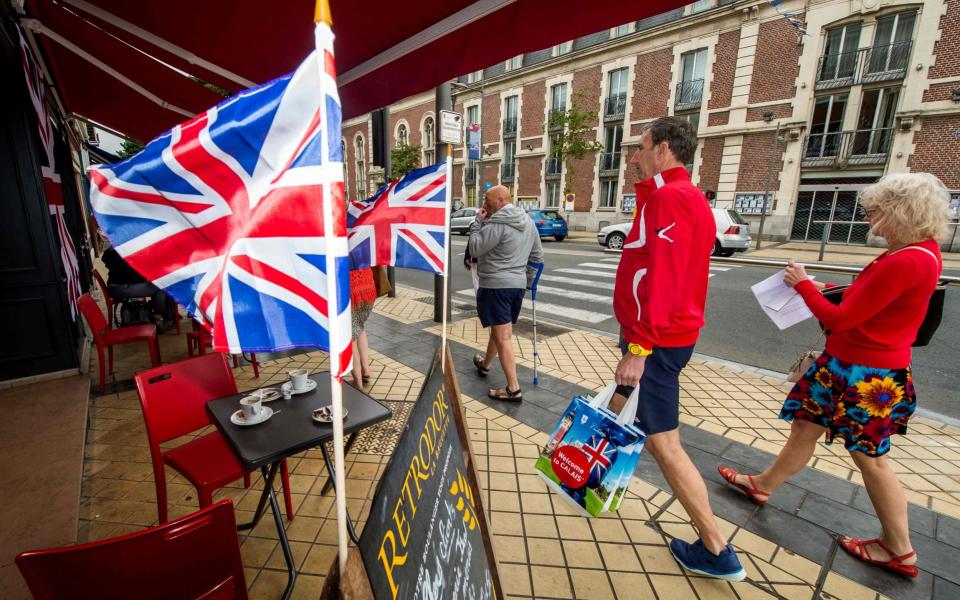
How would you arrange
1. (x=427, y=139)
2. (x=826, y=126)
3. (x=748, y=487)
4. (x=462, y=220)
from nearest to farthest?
(x=748, y=487), (x=826, y=126), (x=462, y=220), (x=427, y=139)

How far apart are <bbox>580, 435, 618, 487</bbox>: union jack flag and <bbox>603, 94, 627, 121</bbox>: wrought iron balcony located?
26.3 meters

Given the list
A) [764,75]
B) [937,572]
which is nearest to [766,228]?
[764,75]

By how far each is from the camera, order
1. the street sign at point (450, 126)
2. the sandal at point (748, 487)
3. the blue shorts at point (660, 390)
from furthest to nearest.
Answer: the street sign at point (450, 126) → the sandal at point (748, 487) → the blue shorts at point (660, 390)

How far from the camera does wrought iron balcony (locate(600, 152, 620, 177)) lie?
81.2ft

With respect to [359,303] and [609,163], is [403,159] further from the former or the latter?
[359,303]

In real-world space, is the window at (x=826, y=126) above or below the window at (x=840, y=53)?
below

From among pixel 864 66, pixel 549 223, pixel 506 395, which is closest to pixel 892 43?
pixel 864 66

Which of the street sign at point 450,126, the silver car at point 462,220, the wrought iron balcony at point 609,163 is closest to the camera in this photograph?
the street sign at point 450,126

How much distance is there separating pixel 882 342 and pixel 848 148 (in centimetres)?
2242

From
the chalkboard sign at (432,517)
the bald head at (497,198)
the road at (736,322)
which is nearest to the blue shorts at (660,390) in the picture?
the chalkboard sign at (432,517)

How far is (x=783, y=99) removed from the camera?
18828mm

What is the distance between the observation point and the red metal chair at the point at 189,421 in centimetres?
211

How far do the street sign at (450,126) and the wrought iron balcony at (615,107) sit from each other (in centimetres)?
2289

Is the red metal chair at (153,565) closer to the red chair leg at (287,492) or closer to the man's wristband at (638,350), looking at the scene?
the red chair leg at (287,492)
